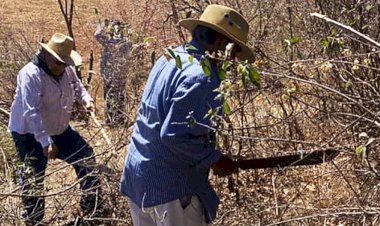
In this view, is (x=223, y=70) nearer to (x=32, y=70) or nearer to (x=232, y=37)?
(x=232, y=37)

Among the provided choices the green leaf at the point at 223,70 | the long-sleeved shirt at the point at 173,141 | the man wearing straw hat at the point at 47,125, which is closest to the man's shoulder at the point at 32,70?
the man wearing straw hat at the point at 47,125

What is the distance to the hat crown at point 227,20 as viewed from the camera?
4.25 meters

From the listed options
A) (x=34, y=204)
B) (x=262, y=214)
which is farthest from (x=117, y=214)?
(x=262, y=214)

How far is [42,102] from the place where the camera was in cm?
617

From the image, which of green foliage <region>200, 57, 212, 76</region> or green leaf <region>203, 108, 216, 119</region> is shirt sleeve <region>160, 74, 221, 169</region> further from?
green foliage <region>200, 57, 212, 76</region>

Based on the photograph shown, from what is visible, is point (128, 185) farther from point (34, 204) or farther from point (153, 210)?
point (34, 204)

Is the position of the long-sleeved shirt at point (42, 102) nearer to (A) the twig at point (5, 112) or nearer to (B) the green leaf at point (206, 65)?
(A) the twig at point (5, 112)

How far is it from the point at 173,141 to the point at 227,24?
63 cm

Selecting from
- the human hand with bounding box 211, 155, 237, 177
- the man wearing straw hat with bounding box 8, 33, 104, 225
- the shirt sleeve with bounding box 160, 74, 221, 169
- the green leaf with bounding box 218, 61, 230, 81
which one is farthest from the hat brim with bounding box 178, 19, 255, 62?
the man wearing straw hat with bounding box 8, 33, 104, 225

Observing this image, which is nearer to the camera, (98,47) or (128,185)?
(128,185)

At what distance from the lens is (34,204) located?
19.5ft

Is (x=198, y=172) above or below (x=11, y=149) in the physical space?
above

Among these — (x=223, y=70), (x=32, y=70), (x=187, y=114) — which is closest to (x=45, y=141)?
(x=32, y=70)

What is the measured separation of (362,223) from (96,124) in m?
2.50
